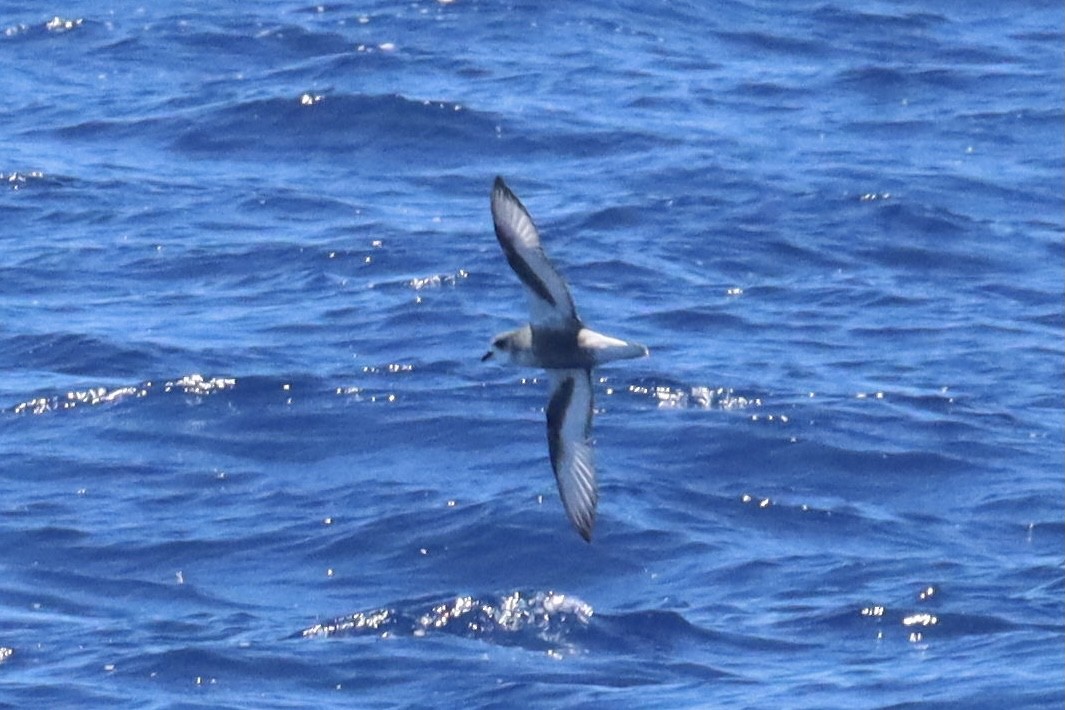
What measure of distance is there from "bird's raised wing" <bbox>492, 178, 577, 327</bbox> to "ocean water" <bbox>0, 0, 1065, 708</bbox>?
8.94 ft

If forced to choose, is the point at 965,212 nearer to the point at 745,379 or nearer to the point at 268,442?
the point at 745,379

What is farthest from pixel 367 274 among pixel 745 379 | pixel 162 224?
pixel 745 379

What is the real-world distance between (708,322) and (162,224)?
522cm

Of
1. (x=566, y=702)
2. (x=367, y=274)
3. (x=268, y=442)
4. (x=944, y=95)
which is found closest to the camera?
(x=566, y=702)

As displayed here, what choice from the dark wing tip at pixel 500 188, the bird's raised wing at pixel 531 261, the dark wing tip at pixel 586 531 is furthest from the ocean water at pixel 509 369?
the dark wing tip at pixel 500 188

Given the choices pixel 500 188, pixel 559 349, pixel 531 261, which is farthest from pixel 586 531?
pixel 500 188

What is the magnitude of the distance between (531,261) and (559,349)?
632 mm

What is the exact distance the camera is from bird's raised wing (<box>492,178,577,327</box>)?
1109 cm

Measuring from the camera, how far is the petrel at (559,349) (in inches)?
440

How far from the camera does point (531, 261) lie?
11273 mm

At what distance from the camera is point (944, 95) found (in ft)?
82.8

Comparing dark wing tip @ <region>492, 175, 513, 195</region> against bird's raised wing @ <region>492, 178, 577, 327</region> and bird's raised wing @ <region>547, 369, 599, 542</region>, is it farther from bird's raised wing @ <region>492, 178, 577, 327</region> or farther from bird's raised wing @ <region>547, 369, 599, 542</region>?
bird's raised wing @ <region>547, 369, 599, 542</region>

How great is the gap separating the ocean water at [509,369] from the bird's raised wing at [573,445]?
1395mm

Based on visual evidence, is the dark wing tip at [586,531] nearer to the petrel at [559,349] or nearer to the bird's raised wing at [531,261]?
the petrel at [559,349]
